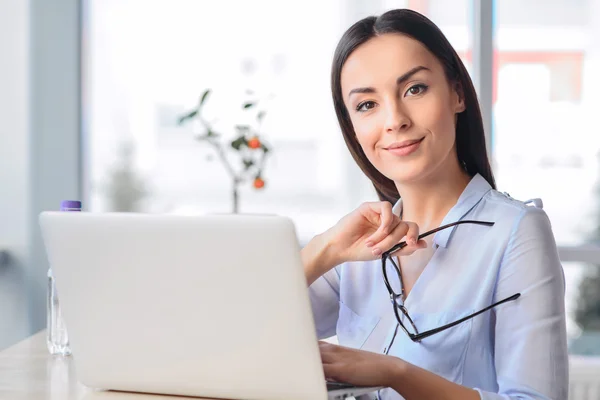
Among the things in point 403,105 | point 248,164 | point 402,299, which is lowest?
point 402,299

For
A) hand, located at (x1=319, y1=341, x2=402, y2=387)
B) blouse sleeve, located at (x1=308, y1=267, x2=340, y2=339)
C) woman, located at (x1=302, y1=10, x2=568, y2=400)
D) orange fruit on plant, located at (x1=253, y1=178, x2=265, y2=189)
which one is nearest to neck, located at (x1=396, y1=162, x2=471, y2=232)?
woman, located at (x1=302, y1=10, x2=568, y2=400)

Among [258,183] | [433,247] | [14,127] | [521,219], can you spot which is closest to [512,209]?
[521,219]

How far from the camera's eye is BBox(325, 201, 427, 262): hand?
4.56 ft

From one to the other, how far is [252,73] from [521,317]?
88.6 inches

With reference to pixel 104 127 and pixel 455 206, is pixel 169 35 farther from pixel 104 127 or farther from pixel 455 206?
pixel 455 206

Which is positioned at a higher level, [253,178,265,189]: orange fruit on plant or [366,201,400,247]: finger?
[253,178,265,189]: orange fruit on plant

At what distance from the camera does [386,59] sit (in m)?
1.53

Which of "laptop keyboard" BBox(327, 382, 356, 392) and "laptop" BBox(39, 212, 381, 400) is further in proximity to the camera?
"laptop keyboard" BBox(327, 382, 356, 392)

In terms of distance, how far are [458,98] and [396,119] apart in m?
0.16

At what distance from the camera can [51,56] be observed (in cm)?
335

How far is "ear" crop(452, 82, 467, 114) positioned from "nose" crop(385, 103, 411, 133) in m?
0.13

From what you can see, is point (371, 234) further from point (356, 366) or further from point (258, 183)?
point (258, 183)

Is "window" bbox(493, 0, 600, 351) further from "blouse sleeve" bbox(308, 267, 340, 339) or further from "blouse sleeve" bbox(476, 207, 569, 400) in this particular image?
"blouse sleeve" bbox(476, 207, 569, 400)

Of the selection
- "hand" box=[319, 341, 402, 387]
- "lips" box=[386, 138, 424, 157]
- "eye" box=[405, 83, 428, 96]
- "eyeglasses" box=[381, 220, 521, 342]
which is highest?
"eye" box=[405, 83, 428, 96]
